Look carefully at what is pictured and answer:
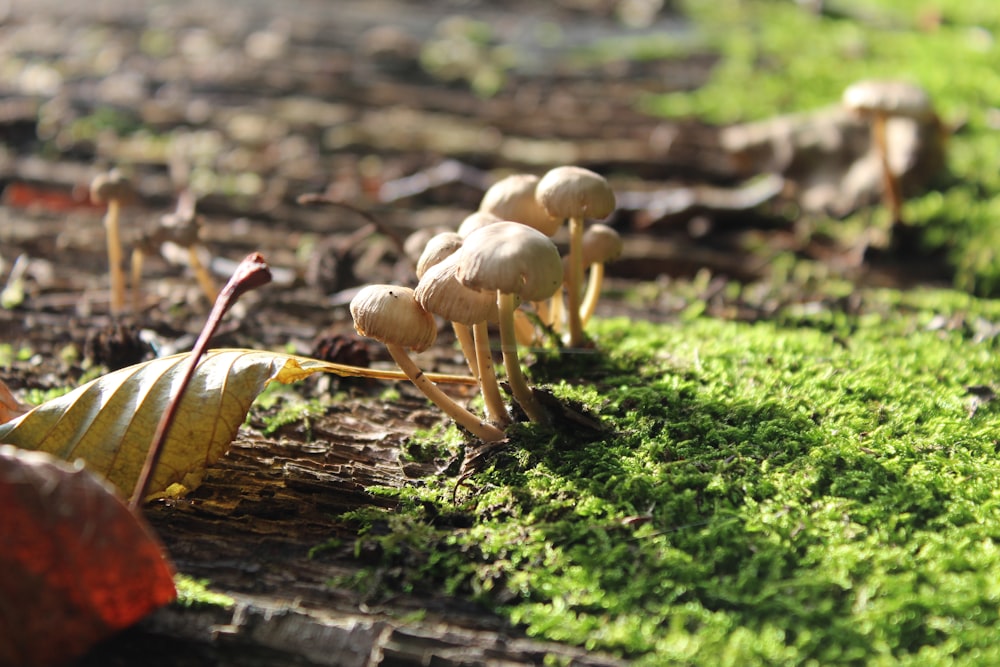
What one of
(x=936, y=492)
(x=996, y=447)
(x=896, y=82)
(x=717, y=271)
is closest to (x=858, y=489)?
(x=936, y=492)

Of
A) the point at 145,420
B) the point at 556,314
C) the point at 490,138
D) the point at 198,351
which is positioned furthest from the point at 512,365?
the point at 490,138

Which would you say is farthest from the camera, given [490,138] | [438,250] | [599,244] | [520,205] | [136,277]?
[490,138]

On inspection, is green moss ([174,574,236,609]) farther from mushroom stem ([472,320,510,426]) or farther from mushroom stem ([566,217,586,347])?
mushroom stem ([566,217,586,347])

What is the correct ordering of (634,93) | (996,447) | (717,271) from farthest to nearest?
(634,93) < (717,271) < (996,447)

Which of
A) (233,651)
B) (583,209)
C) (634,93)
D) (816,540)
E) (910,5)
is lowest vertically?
(233,651)

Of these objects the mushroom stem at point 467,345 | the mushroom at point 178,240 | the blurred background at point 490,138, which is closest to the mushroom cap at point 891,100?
the blurred background at point 490,138

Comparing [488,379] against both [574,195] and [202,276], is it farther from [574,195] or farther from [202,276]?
[202,276]

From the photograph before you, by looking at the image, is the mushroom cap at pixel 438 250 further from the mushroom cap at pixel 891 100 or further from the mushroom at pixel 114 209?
the mushroom cap at pixel 891 100

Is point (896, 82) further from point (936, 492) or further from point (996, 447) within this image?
point (936, 492)
